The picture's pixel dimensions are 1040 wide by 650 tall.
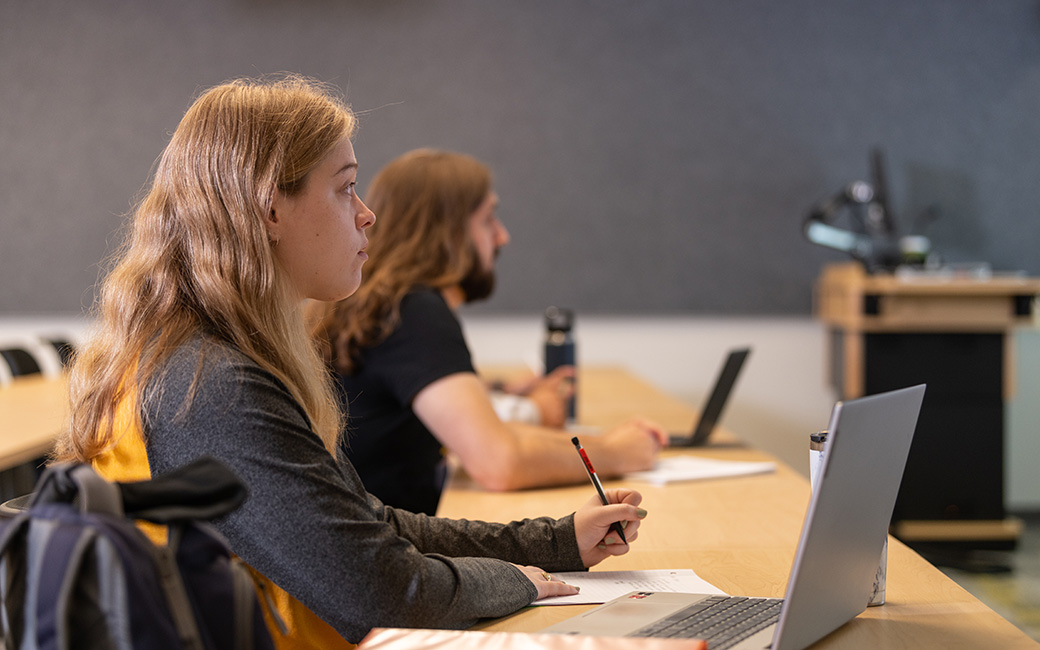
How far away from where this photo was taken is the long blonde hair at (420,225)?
5.95 ft

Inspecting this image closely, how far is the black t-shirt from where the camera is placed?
5.44 feet

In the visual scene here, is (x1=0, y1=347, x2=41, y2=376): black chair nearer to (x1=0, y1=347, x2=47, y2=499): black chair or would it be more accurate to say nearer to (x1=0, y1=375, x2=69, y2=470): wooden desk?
(x1=0, y1=375, x2=69, y2=470): wooden desk

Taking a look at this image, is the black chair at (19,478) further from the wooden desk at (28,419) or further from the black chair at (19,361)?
the black chair at (19,361)

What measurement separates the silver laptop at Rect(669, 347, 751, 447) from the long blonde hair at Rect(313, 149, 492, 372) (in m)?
0.68

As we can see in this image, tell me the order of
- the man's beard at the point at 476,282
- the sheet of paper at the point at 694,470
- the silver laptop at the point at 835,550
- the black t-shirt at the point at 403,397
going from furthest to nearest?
1. the man's beard at the point at 476,282
2. the sheet of paper at the point at 694,470
3. the black t-shirt at the point at 403,397
4. the silver laptop at the point at 835,550

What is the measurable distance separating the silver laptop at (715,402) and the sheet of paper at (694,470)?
0.21 metres

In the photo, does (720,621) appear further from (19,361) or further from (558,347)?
(19,361)

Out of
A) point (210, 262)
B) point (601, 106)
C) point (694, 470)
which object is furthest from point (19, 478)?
point (601, 106)

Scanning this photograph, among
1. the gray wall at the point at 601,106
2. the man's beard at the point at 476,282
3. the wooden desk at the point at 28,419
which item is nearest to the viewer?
the man's beard at the point at 476,282

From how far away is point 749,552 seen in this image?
126 cm

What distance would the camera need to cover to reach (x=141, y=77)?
420 cm

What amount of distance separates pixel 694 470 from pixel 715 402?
41 centimetres

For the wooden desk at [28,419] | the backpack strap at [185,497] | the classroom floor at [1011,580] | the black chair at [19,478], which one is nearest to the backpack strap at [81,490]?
the backpack strap at [185,497]

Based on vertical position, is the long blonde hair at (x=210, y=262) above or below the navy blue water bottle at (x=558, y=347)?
above
